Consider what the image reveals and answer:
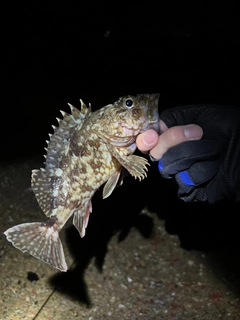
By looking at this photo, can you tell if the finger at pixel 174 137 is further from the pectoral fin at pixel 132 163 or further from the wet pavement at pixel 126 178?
the wet pavement at pixel 126 178

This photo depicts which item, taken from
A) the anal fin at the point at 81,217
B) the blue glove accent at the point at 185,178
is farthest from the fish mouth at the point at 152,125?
the anal fin at the point at 81,217

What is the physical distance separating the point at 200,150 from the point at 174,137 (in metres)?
0.18

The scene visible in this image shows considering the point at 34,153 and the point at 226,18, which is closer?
the point at 34,153

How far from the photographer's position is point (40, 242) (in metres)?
2.53

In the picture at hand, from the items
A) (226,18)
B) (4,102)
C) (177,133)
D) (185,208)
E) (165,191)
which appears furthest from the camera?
(226,18)

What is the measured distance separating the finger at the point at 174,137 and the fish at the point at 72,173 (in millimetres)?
168

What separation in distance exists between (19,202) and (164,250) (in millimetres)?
1451

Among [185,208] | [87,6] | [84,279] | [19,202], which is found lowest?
[185,208]

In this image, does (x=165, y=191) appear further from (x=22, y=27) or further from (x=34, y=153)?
(x=22, y=27)

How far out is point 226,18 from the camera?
27.9 ft

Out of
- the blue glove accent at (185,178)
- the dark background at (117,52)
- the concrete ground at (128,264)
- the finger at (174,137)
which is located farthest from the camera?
the dark background at (117,52)

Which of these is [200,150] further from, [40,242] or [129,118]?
[40,242]

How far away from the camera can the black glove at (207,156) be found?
2.37 meters

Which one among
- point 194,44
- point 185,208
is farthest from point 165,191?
point 194,44
